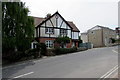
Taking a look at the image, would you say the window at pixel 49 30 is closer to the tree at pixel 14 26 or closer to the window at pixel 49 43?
the window at pixel 49 43

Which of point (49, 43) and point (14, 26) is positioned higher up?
point (14, 26)

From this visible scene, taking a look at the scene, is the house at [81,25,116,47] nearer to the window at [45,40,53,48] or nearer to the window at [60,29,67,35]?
the window at [60,29,67,35]

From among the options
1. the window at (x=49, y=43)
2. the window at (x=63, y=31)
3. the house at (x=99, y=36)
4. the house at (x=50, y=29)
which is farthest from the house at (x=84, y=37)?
the window at (x=49, y=43)

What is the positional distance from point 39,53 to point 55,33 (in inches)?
436

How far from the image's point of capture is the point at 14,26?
17.5 meters

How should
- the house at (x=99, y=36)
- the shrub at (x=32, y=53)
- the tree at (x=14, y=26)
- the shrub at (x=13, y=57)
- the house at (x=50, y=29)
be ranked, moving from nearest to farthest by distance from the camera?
the tree at (x=14, y=26) → the shrub at (x=13, y=57) → the shrub at (x=32, y=53) → the house at (x=50, y=29) → the house at (x=99, y=36)

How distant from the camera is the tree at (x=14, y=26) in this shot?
16630mm

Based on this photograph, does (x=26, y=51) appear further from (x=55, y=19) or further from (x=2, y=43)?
(x=55, y=19)

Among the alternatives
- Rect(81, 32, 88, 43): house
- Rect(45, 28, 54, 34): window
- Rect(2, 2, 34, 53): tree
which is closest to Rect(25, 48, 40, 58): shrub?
Rect(2, 2, 34, 53): tree

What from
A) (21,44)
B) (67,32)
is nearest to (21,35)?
(21,44)

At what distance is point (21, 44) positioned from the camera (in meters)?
17.7

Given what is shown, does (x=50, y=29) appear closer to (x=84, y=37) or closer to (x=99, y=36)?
(x=99, y=36)

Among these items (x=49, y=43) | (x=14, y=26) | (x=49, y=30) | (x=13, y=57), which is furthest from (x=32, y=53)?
(x=49, y=30)

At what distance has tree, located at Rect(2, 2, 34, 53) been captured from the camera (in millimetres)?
16630
